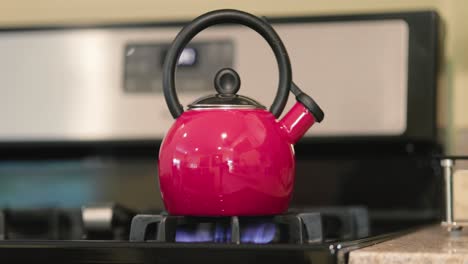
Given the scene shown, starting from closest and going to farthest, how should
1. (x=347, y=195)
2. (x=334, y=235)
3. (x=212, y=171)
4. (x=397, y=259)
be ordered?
1. (x=397, y=259)
2. (x=212, y=171)
3. (x=334, y=235)
4. (x=347, y=195)

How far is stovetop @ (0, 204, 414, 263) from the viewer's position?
717 mm

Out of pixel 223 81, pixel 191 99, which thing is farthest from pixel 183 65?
pixel 223 81

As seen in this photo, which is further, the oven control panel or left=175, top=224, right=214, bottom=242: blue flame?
the oven control panel

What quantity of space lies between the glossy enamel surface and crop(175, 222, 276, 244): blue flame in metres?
0.02

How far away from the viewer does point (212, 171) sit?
2.93ft

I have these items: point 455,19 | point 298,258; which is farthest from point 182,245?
point 455,19

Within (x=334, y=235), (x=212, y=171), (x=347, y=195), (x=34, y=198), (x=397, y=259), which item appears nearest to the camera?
(x=397, y=259)

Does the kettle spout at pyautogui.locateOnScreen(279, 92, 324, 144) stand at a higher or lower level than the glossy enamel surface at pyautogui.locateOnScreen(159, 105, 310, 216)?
higher

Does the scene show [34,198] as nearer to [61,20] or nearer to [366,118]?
[61,20]

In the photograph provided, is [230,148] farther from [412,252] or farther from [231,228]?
[412,252]

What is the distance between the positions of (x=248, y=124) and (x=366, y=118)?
1.35 feet

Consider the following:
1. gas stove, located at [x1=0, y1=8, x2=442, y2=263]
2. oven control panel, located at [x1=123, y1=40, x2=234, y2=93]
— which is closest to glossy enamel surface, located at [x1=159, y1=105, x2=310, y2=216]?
gas stove, located at [x1=0, y1=8, x2=442, y2=263]

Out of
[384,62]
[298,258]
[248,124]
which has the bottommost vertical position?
[298,258]

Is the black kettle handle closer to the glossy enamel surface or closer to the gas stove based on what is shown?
the glossy enamel surface
